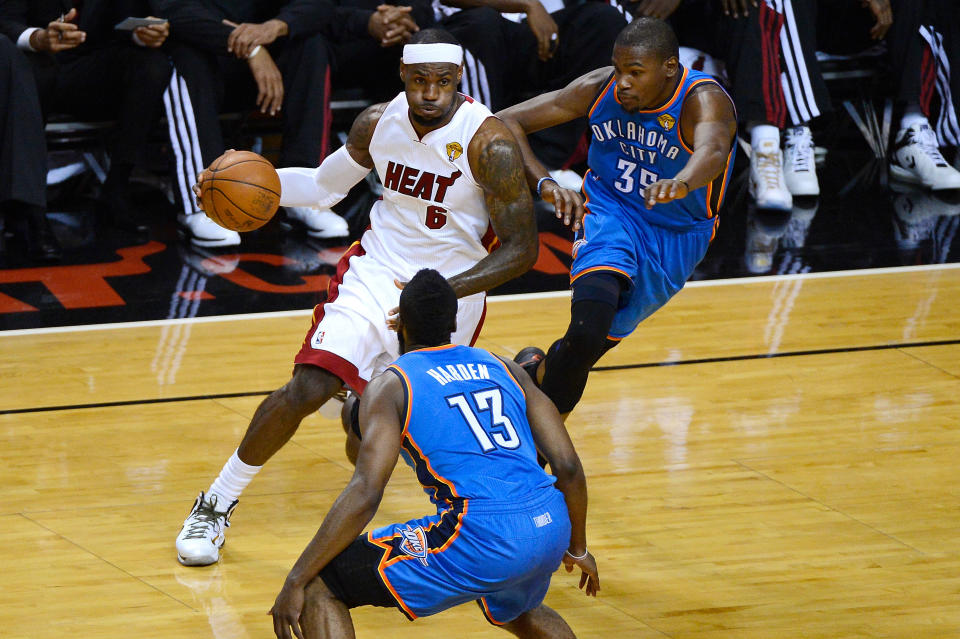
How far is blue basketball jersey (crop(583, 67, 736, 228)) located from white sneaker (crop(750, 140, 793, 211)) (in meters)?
3.79

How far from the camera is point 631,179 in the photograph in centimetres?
521

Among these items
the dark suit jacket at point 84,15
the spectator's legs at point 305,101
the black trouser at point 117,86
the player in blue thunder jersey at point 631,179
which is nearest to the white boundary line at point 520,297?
→ the spectator's legs at point 305,101

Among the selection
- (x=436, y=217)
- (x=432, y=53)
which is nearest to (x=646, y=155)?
(x=436, y=217)

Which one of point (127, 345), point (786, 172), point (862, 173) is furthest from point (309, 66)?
point (862, 173)

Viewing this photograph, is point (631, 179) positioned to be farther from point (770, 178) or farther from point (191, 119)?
point (770, 178)

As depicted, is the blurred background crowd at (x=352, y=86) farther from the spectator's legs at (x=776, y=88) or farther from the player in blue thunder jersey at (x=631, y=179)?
the player in blue thunder jersey at (x=631, y=179)

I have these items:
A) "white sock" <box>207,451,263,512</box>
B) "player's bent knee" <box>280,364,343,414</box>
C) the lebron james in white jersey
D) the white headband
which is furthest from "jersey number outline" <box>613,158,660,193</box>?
"white sock" <box>207,451,263,512</box>

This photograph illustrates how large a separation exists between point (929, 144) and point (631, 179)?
16.9 ft

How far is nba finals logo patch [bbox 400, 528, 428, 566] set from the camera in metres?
3.29

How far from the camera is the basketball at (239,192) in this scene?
4.79m

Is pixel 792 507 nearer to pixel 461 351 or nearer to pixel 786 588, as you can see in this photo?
pixel 786 588

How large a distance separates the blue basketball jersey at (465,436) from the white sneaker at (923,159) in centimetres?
693

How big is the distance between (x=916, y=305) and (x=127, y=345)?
4.17 metres

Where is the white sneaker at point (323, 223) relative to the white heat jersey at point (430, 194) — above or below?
below
